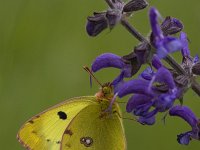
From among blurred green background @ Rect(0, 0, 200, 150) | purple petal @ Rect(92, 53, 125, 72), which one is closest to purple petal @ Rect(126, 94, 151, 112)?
purple petal @ Rect(92, 53, 125, 72)

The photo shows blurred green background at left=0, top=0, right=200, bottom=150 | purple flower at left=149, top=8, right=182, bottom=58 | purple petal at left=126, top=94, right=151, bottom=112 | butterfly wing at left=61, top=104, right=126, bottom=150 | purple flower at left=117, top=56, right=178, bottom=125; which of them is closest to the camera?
purple flower at left=149, top=8, right=182, bottom=58

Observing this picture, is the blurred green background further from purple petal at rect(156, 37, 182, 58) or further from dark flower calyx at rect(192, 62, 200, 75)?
purple petal at rect(156, 37, 182, 58)

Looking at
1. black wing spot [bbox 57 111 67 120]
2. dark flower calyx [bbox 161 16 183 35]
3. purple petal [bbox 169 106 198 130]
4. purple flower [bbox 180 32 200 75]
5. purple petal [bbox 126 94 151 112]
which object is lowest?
purple petal [bbox 169 106 198 130]

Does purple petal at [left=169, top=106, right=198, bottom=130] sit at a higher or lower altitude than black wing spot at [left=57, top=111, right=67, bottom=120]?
lower

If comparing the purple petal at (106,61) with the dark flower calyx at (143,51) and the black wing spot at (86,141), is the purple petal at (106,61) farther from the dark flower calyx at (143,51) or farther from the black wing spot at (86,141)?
the black wing spot at (86,141)

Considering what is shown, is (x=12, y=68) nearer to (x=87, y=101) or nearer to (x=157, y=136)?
(x=157, y=136)

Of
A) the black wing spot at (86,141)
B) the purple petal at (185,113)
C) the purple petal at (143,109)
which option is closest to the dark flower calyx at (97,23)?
the purple petal at (143,109)
